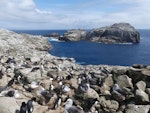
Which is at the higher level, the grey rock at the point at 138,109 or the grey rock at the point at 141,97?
the grey rock at the point at 141,97

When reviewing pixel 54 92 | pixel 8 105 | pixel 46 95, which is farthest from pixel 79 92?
pixel 8 105

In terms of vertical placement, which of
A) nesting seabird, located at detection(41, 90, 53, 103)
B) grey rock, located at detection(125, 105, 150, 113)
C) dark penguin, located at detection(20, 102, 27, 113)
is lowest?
grey rock, located at detection(125, 105, 150, 113)

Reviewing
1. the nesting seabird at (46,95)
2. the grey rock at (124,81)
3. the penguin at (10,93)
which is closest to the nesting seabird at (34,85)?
the nesting seabird at (46,95)

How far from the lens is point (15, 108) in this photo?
25.7m

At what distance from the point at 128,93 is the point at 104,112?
11.8 ft

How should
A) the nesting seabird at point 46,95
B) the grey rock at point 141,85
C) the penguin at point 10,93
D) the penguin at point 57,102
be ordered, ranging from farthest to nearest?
the grey rock at point 141,85 → the nesting seabird at point 46,95 → the penguin at point 10,93 → the penguin at point 57,102

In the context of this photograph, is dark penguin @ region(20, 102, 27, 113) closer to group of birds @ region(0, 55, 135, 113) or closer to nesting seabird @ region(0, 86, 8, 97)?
group of birds @ region(0, 55, 135, 113)

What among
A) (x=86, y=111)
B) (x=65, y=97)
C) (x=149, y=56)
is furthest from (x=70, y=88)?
(x=149, y=56)

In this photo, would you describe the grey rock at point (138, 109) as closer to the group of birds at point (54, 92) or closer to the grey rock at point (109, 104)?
the grey rock at point (109, 104)

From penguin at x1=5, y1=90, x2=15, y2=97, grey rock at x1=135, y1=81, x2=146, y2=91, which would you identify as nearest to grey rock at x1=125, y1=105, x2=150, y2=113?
grey rock at x1=135, y1=81, x2=146, y2=91

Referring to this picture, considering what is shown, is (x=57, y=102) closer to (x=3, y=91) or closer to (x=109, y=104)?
(x=109, y=104)

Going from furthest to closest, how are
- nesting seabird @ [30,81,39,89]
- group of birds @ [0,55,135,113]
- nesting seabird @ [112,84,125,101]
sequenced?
1. nesting seabird @ [30,81,39,89]
2. nesting seabird @ [112,84,125,101]
3. group of birds @ [0,55,135,113]

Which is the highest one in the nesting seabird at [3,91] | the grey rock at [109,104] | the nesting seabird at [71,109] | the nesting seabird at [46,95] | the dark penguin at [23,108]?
the nesting seabird at [3,91]

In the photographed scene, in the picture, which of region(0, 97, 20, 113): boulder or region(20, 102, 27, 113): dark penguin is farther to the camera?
region(0, 97, 20, 113): boulder
